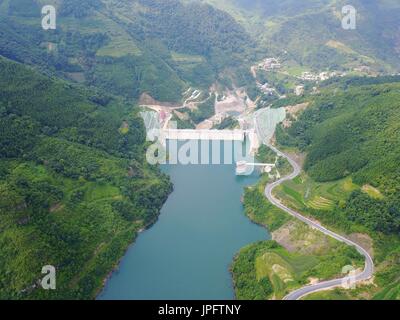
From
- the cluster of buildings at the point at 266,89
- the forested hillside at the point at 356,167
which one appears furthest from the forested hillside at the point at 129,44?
the forested hillside at the point at 356,167

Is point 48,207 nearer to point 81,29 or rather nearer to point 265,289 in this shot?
point 265,289

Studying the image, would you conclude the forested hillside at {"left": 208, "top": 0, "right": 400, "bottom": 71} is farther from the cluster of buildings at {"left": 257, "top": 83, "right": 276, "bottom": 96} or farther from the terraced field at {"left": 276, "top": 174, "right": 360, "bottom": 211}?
the terraced field at {"left": 276, "top": 174, "right": 360, "bottom": 211}

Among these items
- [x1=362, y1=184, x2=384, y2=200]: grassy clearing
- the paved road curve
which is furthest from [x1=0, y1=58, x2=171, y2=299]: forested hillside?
[x1=362, y1=184, x2=384, y2=200]: grassy clearing

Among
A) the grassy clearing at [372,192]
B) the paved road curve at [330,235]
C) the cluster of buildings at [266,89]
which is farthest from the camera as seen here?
the cluster of buildings at [266,89]

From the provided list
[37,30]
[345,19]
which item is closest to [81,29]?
[37,30]

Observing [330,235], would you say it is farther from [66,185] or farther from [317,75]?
[317,75]

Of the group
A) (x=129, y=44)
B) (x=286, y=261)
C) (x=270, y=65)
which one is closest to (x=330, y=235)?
(x=286, y=261)

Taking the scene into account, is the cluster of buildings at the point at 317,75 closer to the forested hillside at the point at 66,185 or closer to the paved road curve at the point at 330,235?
the forested hillside at the point at 66,185

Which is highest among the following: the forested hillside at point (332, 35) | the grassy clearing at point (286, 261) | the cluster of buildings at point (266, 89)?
the forested hillside at point (332, 35)
